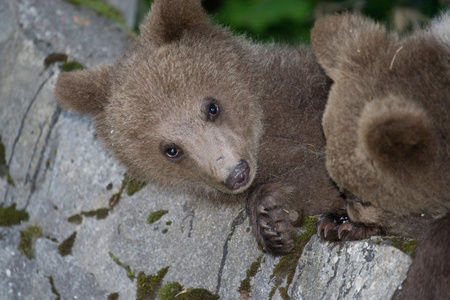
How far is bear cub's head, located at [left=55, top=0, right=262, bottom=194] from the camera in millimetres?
4750

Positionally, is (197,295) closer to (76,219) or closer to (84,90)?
(76,219)

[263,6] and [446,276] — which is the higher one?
[446,276]

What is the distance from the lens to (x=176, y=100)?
187 inches

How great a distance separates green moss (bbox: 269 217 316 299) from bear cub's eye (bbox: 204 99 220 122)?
3.85 feet

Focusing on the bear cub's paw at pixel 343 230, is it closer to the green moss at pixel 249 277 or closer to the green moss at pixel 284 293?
the green moss at pixel 284 293

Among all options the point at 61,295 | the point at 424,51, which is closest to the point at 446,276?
the point at 424,51

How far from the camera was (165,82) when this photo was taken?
4.77 metres

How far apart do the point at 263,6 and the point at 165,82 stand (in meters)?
3.44

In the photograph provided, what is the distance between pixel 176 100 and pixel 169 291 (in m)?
1.56

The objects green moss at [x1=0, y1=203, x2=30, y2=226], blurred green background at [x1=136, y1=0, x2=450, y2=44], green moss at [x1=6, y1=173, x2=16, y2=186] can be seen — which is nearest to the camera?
green moss at [x1=0, y1=203, x2=30, y2=226]

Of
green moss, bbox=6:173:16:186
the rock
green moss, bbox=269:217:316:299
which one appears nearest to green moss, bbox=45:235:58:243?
the rock

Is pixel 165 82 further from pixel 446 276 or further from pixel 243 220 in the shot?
pixel 446 276

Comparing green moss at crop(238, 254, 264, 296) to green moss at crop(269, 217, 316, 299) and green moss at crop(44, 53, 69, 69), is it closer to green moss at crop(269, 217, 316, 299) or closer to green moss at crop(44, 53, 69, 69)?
green moss at crop(269, 217, 316, 299)

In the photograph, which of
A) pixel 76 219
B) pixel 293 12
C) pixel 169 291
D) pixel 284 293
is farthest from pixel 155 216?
pixel 293 12
